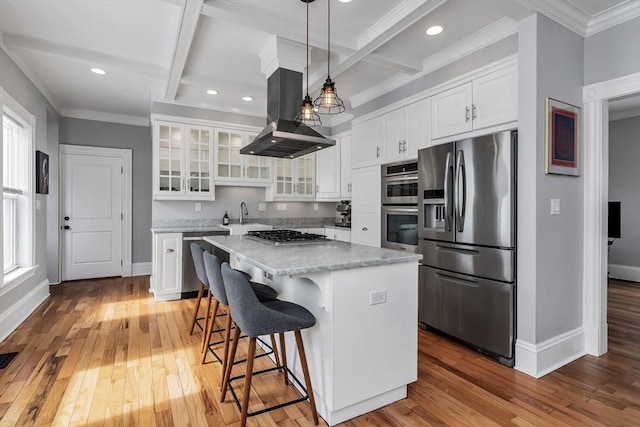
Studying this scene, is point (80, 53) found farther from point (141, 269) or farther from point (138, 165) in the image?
point (141, 269)

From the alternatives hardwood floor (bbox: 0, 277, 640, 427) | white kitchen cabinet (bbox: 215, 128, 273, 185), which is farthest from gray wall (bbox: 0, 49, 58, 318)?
white kitchen cabinet (bbox: 215, 128, 273, 185)

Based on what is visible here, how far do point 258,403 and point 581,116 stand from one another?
314 centimetres

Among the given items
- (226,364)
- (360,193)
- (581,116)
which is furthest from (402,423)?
(360,193)

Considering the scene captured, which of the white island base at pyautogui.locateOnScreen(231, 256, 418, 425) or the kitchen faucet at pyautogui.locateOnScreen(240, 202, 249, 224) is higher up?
the kitchen faucet at pyautogui.locateOnScreen(240, 202, 249, 224)

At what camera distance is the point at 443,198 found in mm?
2971

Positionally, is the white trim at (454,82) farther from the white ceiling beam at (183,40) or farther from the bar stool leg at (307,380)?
the bar stool leg at (307,380)

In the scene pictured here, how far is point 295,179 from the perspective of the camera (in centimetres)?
550

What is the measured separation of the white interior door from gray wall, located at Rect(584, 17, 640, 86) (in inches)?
243

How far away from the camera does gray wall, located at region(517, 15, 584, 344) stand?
95.0 inches

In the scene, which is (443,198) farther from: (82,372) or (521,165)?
(82,372)

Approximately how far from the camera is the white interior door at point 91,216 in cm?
532

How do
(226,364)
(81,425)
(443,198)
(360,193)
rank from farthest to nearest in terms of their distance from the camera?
(360,193)
(443,198)
(226,364)
(81,425)

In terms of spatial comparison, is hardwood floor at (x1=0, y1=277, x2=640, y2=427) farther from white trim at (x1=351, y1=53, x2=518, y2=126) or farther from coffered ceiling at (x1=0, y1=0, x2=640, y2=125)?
coffered ceiling at (x1=0, y1=0, x2=640, y2=125)

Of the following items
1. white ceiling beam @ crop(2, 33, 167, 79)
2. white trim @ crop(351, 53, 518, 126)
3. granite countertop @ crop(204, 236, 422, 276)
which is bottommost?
granite countertop @ crop(204, 236, 422, 276)
